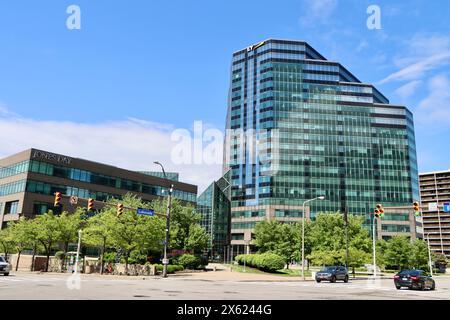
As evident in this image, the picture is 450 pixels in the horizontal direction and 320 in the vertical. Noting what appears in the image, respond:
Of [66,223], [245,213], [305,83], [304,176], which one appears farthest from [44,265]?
[305,83]

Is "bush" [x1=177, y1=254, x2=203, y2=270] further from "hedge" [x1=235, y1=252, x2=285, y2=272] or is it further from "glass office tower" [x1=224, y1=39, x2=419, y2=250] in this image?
"glass office tower" [x1=224, y1=39, x2=419, y2=250]

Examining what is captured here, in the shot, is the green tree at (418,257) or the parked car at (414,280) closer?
the parked car at (414,280)

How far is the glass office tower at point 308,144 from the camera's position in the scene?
12625cm

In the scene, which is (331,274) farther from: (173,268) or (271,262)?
(173,268)

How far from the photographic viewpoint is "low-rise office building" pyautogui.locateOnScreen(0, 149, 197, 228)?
232 feet

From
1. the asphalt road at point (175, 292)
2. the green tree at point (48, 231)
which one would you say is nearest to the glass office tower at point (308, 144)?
the green tree at point (48, 231)

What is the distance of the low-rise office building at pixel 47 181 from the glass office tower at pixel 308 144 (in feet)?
168

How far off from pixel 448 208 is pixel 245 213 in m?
97.6

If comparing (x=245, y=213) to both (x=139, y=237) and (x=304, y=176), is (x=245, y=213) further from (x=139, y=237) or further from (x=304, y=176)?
(x=139, y=237)

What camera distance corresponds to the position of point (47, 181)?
73.5 meters

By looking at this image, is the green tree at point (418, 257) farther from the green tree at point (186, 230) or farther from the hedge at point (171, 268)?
the hedge at point (171, 268)

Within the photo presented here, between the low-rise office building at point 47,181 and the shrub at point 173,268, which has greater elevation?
the low-rise office building at point 47,181

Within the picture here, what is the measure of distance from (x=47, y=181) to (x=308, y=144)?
83822mm
